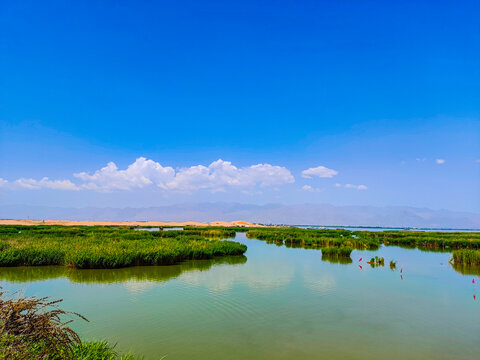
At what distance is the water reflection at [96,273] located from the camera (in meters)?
13.4

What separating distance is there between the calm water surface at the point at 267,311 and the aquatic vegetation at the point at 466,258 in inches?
225

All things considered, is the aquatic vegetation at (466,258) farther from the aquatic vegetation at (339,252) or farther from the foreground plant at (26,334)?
the foreground plant at (26,334)

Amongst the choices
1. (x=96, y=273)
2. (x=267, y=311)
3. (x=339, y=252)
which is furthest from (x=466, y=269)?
→ (x=96, y=273)

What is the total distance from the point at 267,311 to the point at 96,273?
31.0 feet

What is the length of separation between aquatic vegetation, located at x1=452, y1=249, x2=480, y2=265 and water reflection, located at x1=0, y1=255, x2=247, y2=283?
1702cm

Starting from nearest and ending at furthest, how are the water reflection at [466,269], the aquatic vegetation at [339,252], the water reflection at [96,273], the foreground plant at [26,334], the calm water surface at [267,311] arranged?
the foreground plant at [26,334] → the calm water surface at [267,311] → the water reflection at [96,273] → the water reflection at [466,269] → the aquatic vegetation at [339,252]

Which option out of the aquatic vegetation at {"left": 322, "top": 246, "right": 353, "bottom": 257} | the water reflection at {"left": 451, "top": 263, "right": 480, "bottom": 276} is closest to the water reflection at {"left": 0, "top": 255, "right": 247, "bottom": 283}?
the aquatic vegetation at {"left": 322, "top": 246, "right": 353, "bottom": 257}

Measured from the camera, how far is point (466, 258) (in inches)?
800

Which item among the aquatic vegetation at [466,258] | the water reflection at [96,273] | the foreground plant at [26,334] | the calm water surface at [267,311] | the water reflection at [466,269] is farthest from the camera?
the aquatic vegetation at [466,258]

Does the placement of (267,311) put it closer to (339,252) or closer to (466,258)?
(339,252)

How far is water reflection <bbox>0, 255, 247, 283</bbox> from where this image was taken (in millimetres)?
13396

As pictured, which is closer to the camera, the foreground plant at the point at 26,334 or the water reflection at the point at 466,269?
the foreground plant at the point at 26,334

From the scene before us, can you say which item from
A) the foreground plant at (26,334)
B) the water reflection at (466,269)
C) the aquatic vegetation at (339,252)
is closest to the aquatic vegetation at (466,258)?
the water reflection at (466,269)

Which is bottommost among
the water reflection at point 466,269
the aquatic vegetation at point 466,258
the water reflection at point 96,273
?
→ the water reflection at point 466,269
